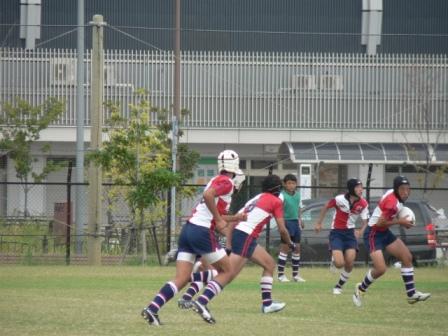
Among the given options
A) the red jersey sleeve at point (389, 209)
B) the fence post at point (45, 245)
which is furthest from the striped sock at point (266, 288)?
the fence post at point (45, 245)

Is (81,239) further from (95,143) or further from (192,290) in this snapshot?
(192,290)

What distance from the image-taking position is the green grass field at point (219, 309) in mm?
12844

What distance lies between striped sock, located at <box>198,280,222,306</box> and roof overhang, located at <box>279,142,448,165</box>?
3149 centimetres

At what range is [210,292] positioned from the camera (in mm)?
13328

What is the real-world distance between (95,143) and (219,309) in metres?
12.9

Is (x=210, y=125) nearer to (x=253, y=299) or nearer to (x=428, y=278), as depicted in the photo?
(x=428, y=278)

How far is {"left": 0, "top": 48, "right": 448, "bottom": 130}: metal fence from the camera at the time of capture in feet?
143

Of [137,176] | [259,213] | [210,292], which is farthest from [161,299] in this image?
[137,176]

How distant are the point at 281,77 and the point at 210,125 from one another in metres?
3.28

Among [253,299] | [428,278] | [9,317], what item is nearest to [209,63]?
[428,278]

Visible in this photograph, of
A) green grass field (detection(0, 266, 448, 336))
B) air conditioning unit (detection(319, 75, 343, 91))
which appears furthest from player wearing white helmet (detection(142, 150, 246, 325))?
air conditioning unit (detection(319, 75, 343, 91))

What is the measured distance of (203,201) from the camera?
13.4 meters

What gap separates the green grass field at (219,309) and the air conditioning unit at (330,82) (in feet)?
72.0

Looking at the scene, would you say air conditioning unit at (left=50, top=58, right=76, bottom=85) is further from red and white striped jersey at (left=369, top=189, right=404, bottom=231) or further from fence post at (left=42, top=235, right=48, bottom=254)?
red and white striped jersey at (left=369, top=189, right=404, bottom=231)
